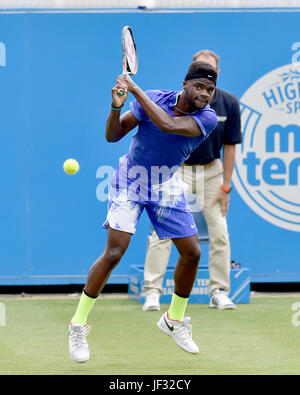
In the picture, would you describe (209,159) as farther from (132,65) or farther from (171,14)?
(132,65)

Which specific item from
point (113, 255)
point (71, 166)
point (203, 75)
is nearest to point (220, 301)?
point (71, 166)

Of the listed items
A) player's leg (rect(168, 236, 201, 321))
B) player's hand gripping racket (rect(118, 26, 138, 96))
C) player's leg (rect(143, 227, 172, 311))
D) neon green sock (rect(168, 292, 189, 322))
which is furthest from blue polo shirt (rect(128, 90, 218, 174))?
player's leg (rect(143, 227, 172, 311))

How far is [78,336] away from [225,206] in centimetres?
297

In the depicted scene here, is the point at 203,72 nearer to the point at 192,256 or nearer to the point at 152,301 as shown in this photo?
the point at 192,256

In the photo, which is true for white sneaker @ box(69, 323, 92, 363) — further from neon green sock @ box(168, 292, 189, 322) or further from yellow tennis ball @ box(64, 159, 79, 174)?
yellow tennis ball @ box(64, 159, 79, 174)

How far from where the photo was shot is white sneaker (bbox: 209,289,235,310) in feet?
25.9

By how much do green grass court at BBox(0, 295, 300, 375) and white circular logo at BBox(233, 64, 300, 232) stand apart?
1.07 meters

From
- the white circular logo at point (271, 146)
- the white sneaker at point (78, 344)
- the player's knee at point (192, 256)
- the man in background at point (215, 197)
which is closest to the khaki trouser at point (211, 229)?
the man in background at point (215, 197)

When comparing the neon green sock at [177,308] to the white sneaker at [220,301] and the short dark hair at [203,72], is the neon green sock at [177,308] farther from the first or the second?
the white sneaker at [220,301]

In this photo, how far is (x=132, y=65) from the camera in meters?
5.67

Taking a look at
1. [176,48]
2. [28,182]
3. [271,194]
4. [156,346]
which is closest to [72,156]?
[28,182]

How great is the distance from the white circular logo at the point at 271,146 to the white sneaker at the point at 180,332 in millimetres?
3081

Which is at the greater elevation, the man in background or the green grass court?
the man in background

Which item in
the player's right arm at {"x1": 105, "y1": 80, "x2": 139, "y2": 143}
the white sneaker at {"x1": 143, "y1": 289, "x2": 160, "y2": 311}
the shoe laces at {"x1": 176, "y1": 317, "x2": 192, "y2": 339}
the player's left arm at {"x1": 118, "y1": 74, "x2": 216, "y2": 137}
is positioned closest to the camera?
the player's left arm at {"x1": 118, "y1": 74, "x2": 216, "y2": 137}
